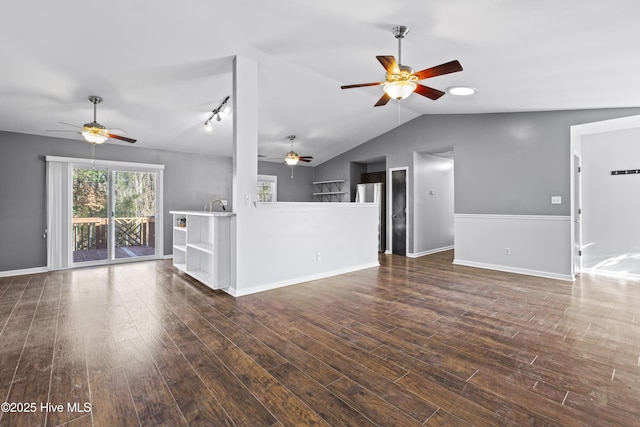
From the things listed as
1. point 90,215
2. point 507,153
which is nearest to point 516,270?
point 507,153

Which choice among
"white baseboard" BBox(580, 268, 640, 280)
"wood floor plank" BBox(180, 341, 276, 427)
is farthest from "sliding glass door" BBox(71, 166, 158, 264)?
"white baseboard" BBox(580, 268, 640, 280)

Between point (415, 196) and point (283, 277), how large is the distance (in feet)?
12.9

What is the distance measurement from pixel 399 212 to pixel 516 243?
8.28 feet

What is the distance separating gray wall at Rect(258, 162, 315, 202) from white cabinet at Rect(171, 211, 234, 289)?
349cm

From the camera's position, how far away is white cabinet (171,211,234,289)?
155 inches

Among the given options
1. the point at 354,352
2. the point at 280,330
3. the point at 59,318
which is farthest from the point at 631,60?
the point at 59,318

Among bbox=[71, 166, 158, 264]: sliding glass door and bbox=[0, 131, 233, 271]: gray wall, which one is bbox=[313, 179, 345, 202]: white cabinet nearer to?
bbox=[71, 166, 158, 264]: sliding glass door

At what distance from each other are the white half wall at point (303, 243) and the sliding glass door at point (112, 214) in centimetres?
378

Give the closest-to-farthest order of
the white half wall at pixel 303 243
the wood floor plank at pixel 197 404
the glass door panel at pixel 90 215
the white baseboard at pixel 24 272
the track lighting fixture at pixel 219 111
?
1. the wood floor plank at pixel 197 404
2. the white half wall at pixel 303 243
3. the track lighting fixture at pixel 219 111
4. the white baseboard at pixel 24 272
5. the glass door panel at pixel 90 215

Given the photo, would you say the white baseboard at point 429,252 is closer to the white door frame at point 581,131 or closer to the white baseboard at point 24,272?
the white door frame at point 581,131

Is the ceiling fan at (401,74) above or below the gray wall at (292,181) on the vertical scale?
above

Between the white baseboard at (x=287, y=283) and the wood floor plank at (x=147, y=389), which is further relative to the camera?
the white baseboard at (x=287, y=283)

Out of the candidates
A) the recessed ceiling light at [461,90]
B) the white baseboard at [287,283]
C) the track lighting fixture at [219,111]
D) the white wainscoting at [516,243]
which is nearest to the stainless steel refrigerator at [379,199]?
the white wainscoting at [516,243]

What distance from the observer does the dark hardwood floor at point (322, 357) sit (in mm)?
1645
